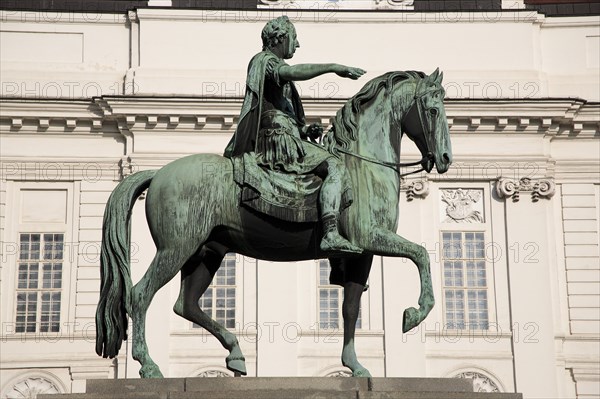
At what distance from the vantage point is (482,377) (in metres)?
27.4

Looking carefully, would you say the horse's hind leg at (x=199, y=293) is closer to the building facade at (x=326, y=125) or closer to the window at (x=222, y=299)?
the building facade at (x=326, y=125)

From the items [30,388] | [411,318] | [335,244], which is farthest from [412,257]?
[30,388]

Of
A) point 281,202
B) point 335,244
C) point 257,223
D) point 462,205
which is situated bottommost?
point 335,244

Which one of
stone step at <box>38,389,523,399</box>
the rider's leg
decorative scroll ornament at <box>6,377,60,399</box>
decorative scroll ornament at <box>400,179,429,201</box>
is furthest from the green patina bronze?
decorative scroll ornament at <box>400,179,429,201</box>

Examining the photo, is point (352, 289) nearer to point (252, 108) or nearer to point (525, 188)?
point (252, 108)

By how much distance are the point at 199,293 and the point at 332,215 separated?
4.77 feet

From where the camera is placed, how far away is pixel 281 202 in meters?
10.0

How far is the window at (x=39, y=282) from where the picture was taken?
27.3 metres

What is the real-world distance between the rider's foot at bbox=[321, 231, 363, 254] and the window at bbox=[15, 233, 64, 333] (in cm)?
1833

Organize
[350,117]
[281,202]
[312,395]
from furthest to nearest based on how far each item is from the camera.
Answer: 1. [350,117]
2. [281,202]
3. [312,395]

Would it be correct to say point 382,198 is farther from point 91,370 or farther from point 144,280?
point 91,370

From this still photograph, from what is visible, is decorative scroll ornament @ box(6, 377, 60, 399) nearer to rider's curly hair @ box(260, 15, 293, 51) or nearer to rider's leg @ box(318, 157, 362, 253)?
rider's curly hair @ box(260, 15, 293, 51)

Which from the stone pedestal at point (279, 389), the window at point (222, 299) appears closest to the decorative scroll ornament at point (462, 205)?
the window at point (222, 299)

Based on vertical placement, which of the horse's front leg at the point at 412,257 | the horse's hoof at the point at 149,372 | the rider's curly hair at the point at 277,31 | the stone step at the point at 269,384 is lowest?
the stone step at the point at 269,384
